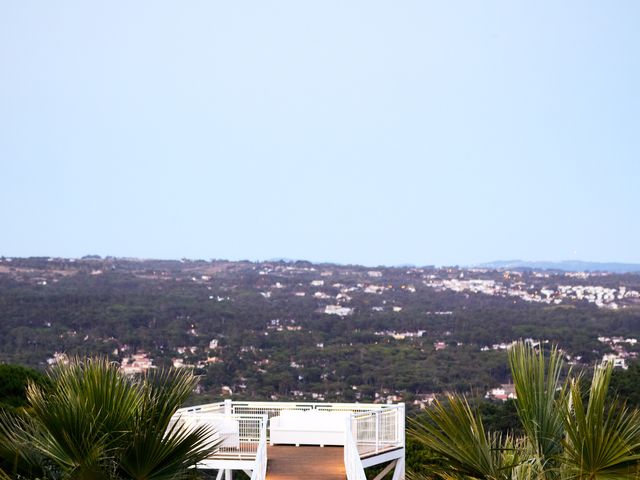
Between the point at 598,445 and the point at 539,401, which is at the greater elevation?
the point at 539,401

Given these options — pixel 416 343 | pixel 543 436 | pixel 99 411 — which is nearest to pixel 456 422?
pixel 543 436

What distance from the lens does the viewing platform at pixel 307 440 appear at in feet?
46.1

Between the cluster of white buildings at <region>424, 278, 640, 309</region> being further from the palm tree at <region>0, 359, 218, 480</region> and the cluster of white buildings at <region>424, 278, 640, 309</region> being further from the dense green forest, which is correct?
the palm tree at <region>0, 359, 218, 480</region>

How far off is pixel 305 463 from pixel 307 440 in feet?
4.57

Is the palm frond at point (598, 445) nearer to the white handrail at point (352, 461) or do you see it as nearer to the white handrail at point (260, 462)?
the white handrail at point (352, 461)

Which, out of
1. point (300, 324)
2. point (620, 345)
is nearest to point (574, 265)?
point (300, 324)

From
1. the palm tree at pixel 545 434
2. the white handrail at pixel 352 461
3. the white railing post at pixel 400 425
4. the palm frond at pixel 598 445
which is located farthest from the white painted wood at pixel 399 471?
the palm frond at pixel 598 445

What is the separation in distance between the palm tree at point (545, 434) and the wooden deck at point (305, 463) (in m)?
6.54

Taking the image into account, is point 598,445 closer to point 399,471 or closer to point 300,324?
point 399,471

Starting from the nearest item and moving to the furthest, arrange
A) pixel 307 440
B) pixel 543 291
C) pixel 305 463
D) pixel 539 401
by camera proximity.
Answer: pixel 539 401 < pixel 305 463 < pixel 307 440 < pixel 543 291

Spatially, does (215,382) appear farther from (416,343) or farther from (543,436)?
(543,436)

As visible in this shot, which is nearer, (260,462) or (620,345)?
(260,462)

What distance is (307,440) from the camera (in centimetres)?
1590

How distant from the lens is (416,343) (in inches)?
2963
